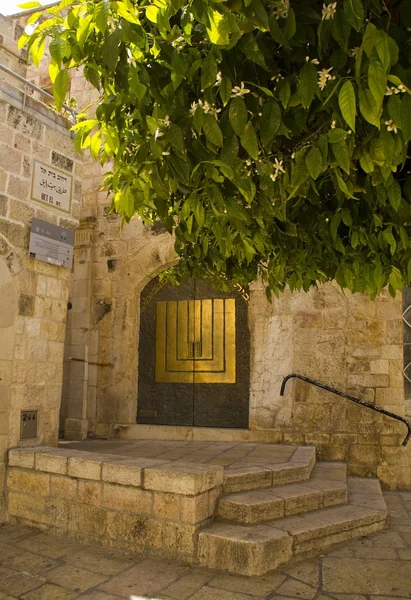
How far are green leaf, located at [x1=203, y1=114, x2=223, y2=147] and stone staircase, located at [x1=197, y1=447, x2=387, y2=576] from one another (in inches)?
102

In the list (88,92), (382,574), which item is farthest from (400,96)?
(88,92)

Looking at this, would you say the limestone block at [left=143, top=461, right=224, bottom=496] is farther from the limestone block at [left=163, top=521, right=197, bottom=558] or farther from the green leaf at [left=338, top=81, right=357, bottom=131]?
the green leaf at [left=338, top=81, right=357, bottom=131]

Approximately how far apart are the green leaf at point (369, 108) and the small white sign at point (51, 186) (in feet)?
13.6

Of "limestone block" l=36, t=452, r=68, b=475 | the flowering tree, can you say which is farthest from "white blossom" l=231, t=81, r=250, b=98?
"limestone block" l=36, t=452, r=68, b=475

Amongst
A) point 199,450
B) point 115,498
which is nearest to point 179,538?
point 115,498

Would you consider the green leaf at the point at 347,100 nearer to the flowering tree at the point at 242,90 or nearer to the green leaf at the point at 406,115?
the flowering tree at the point at 242,90

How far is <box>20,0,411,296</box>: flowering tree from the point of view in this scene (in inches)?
58.8

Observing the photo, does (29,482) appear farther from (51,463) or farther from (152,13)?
(152,13)

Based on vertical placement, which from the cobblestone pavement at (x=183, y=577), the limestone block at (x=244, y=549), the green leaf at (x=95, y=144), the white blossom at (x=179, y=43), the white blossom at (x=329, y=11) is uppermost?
the white blossom at (x=179, y=43)

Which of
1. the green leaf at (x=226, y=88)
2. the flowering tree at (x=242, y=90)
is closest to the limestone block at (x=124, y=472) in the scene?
the flowering tree at (x=242, y=90)

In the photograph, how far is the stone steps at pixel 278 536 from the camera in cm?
332

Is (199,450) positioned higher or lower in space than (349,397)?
lower

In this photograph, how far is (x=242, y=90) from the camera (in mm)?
1758

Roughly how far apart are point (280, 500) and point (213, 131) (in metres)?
3.05
